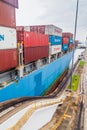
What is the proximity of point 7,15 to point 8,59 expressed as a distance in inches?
139

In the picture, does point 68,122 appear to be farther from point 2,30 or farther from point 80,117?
point 2,30

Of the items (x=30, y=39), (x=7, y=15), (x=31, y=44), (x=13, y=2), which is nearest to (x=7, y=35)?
(x=7, y=15)

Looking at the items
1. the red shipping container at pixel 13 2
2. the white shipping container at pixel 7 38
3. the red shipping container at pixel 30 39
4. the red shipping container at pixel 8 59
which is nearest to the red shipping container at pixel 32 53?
the red shipping container at pixel 30 39

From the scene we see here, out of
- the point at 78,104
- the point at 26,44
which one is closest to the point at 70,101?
the point at 78,104

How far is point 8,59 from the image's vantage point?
12477mm

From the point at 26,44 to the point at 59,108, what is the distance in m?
8.01

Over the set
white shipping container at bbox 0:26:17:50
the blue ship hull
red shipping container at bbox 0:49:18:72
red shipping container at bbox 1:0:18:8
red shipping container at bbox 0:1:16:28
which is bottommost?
the blue ship hull

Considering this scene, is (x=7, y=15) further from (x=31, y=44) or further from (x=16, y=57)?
(x=31, y=44)

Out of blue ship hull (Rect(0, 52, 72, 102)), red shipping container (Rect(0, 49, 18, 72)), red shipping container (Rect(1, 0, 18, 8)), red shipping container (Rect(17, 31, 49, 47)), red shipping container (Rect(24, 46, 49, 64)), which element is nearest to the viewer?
red shipping container (Rect(0, 49, 18, 72))

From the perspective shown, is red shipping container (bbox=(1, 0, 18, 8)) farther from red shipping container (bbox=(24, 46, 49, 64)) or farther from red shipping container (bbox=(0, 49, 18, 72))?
red shipping container (bbox=(24, 46, 49, 64))

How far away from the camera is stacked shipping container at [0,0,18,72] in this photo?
1149 centimetres

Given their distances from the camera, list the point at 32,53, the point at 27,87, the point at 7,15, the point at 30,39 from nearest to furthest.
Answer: the point at 7,15, the point at 27,87, the point at 30,39, the point at 32,53

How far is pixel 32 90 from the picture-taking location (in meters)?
18.0

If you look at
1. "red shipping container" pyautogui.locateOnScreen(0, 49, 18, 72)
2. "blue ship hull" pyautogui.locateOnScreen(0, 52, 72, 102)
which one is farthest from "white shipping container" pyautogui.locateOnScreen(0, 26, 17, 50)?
"blue ship hull" pyautogui.locateOnScreen(0, 52, 72, 102)
